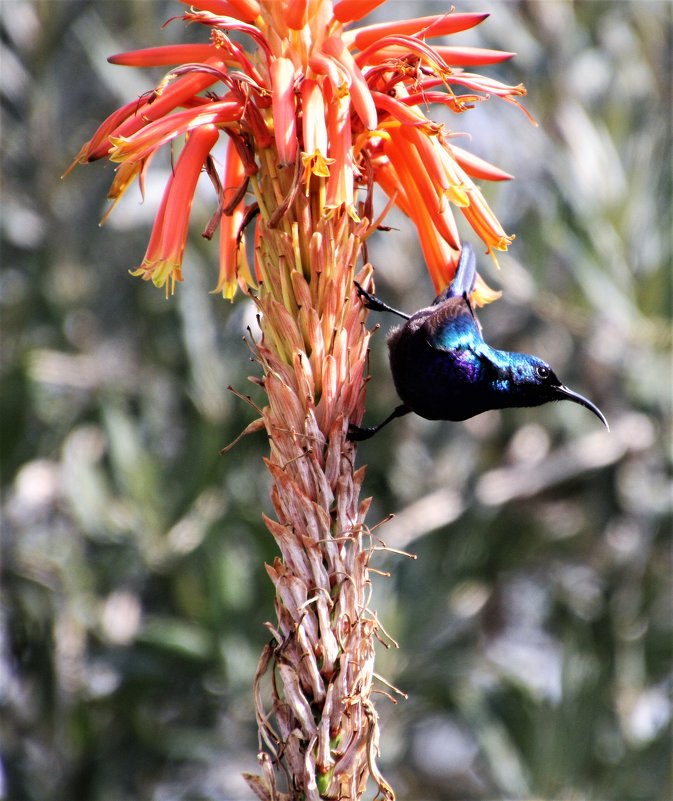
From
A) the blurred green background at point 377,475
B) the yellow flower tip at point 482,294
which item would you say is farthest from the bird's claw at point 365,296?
the blurred green background at point 377,475

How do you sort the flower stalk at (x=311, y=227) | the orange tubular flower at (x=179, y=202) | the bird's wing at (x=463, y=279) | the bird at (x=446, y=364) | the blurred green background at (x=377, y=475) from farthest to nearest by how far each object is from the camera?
the blurred green background at (x=377, y=475)
the bird at (x=446, y=364)
the bird's wing at (x=463, y=279)
the orange tubular flower at (x=179, y=202)
the flower stalk at (x=311, y=227)

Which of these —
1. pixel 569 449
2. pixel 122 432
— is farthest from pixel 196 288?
pixel 569 449

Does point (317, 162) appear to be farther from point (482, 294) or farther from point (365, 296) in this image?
point (482, 294)

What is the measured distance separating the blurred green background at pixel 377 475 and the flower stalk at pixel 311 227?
344 cm

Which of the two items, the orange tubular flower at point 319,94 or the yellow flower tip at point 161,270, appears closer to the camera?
the orange tubular flower at point 319,94

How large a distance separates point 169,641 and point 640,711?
2.72 m

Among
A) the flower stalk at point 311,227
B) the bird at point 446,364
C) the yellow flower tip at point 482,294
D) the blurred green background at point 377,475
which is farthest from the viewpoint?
the blurred green background at point 377,475

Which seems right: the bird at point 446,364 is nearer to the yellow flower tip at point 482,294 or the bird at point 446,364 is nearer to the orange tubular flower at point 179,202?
the yellow flower tip at point 482,294

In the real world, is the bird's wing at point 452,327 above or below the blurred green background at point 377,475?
above

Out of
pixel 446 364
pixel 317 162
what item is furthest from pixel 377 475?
pixel 317 162

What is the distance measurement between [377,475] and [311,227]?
4910 millimetres

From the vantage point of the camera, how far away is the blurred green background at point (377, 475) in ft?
18.8

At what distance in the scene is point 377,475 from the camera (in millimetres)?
6809

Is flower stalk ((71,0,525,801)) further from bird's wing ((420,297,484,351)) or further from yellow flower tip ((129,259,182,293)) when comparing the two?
bird's wing ((420,297,484,351))
